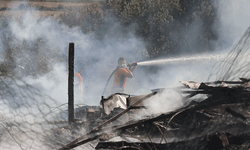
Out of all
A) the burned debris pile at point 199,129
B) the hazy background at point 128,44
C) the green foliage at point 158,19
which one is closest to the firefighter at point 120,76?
the burned debris pile at point 199,129

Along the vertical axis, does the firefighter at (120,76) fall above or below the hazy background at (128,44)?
below

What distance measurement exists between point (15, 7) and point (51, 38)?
4.91 meters

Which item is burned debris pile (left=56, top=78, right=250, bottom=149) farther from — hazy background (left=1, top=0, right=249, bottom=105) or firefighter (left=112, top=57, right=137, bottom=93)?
hazy background (left=1, top=0, right=249, bottom=105)

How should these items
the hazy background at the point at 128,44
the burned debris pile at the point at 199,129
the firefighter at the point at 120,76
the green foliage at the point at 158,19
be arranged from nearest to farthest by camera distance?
1. the burned debris pile at the point at 199,129
2. the firefighter at the point at 120,76
3. the hazy background at the point at 128,44
4. the green foliage at the point at 158,19

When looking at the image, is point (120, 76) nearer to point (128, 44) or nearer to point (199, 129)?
point (199, 129)

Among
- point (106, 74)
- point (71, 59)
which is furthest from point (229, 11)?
point (71, 59)

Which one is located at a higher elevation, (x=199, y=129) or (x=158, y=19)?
(x=158, y=19)

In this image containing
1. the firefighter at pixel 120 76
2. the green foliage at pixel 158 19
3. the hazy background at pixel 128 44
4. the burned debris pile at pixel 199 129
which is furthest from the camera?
the green foliage at pixel 158 19

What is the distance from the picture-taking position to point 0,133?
226 centimetres

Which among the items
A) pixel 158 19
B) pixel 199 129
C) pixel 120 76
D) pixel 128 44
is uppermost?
pixel 158 19

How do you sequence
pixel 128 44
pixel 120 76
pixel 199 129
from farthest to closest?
1. pixel 128 44
2. pixel 120 76
3. pixel 199 129

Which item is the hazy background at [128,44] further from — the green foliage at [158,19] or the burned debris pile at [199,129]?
the burned debris pile at [199,129]

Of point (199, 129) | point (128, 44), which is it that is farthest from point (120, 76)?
point (128, 44)

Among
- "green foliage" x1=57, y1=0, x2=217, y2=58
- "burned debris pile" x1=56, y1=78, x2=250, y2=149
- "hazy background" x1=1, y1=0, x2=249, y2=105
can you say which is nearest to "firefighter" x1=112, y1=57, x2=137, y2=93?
"burned debris pile" x1=56, y1=78, x2=250, y2=149
